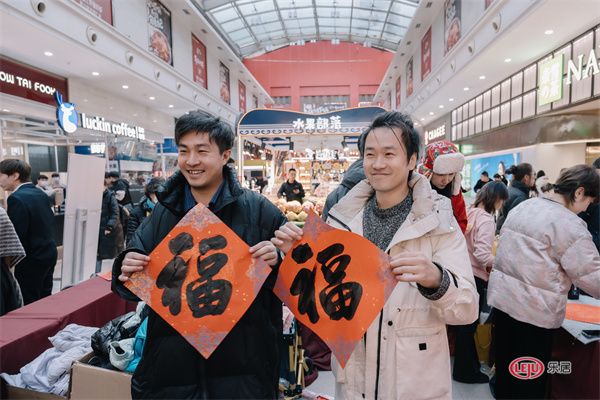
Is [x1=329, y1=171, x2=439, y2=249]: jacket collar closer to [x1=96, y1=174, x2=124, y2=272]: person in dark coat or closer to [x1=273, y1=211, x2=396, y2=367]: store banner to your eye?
[x1=273, y1=211, x2=396, y2=367]: store banner

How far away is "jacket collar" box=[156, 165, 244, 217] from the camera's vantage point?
1.37 m

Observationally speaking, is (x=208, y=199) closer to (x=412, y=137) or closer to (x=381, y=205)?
(x=381, y=205)

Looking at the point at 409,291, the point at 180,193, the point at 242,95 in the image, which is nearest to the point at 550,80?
the point at 409,291

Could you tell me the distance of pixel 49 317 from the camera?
7.24ft

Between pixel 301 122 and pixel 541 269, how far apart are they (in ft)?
18.5

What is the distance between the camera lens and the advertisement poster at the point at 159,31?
30.6 feet

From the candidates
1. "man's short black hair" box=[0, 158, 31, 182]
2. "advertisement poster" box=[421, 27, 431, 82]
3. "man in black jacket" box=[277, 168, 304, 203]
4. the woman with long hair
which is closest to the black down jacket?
the woman with long hair

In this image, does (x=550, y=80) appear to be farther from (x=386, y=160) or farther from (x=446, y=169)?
(x=386, y=160)

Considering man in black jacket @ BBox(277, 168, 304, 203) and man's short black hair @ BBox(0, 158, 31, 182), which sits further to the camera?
man in black jacket @ BBox(277, 168, 304, 203)

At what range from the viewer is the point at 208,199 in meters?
1.45

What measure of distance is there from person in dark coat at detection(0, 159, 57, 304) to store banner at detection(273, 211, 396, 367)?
3.18 m

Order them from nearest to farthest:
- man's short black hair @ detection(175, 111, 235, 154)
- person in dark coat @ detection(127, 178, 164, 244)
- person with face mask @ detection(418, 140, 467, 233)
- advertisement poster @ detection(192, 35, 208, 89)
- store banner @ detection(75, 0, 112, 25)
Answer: man's short black hair @ detection(175, 111, 235, 154), person with face mask @ detection(418, 140, 467, 233), person in dark coat @ detection(127, 178, 164, 244), store banner @ detection(75, 0, 112, 25), advertisement poster @ detection(192, 35, 208, 89)

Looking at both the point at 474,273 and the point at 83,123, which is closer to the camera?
the point at 474,273

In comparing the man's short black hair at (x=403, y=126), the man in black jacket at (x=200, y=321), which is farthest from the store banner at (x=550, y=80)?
the man in black jacket at (x=200, y=321)
